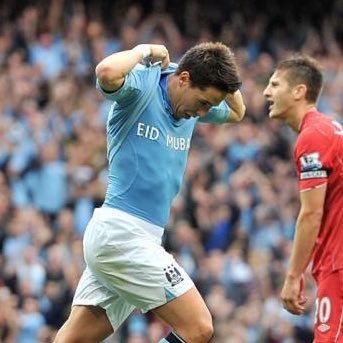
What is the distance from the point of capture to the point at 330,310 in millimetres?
7895

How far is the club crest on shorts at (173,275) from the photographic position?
25.8ft

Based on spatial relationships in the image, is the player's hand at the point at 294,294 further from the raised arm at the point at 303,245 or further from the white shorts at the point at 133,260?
the white shorts at the point at 133,260

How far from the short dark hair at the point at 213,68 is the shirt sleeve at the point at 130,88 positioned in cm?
31

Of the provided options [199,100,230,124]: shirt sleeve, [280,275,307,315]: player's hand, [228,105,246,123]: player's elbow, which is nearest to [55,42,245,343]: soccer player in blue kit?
[280,275,307,315]: player's hand

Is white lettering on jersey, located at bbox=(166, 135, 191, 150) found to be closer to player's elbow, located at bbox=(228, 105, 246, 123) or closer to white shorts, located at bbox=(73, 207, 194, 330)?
white shorts, located at bbox=(73, 207, 194, 330)

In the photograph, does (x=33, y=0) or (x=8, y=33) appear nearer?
(x=8, y=33)

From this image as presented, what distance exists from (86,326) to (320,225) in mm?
1596

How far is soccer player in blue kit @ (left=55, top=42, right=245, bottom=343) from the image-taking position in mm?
7840

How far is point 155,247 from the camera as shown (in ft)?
26.1

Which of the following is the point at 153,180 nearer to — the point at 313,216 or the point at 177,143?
the point at 177,143

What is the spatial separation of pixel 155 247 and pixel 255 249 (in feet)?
28.1

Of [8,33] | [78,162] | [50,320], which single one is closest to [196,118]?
[50,320]

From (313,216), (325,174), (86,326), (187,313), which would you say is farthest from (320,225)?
(86,326)

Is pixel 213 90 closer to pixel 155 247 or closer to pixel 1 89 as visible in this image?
pixel 155 247
